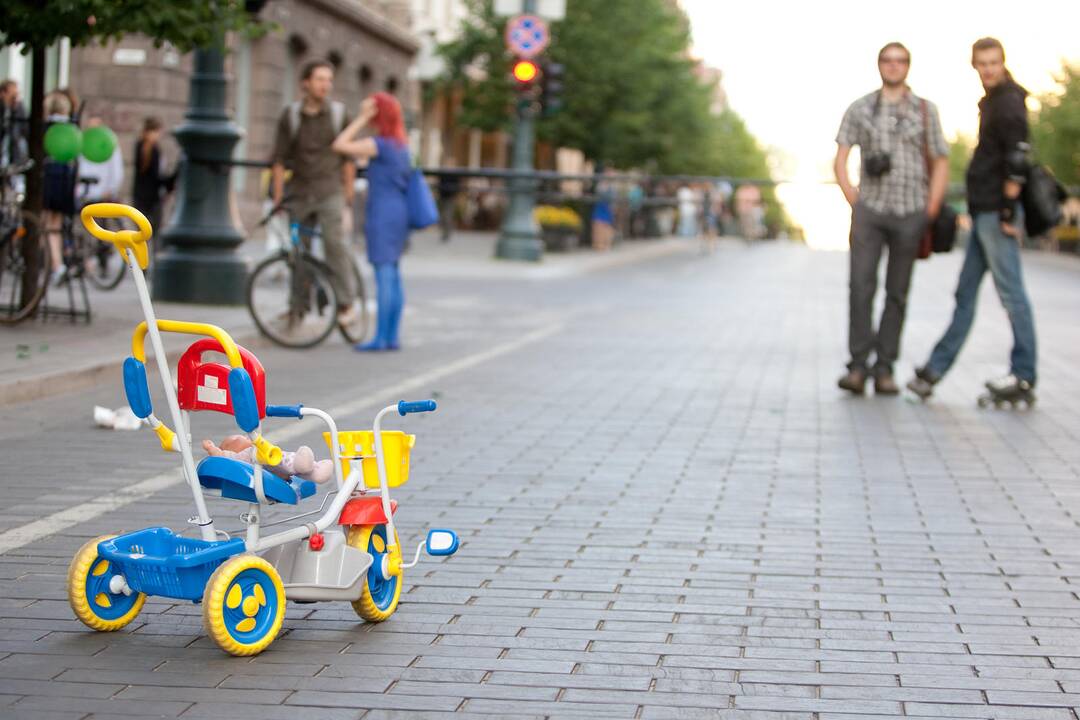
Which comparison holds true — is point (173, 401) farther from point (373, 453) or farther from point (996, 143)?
point (996, 143)

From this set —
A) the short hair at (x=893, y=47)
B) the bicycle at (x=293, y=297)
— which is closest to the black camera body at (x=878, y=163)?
the short hair at (x=893, y=47)

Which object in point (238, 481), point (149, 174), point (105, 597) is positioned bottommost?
point (105, 597)

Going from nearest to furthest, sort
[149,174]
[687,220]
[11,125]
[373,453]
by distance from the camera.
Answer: [373,453] < [11,125] < [149,174] < [687,220]

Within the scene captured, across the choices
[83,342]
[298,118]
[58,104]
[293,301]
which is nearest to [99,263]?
[58,104]

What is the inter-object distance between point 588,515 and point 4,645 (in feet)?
8.86

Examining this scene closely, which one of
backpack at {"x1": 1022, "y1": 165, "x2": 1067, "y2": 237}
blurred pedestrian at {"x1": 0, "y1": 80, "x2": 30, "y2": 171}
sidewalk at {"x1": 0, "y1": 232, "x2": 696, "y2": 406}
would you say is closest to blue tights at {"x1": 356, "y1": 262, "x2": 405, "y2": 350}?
sidewalk at {"x1": 0, "y1": 232, "x2": 696, "y2": 406}

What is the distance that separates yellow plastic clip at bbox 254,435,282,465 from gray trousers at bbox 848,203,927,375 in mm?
7224

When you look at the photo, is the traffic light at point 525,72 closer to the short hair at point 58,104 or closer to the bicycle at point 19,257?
the short hair at point 58,104

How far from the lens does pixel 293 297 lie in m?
13.3

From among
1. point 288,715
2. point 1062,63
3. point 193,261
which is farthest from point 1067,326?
point 1062,63

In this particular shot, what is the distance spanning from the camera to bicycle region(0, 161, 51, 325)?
12.3 meters

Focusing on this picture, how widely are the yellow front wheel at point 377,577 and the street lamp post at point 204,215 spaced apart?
1053cm

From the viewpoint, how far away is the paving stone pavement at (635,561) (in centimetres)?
432

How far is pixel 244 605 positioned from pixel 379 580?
536mm
